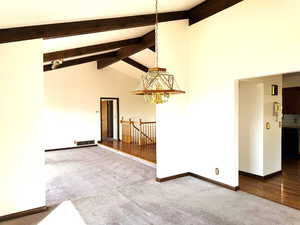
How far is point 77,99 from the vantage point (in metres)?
8.76

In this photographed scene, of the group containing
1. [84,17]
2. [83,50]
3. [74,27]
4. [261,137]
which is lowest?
[261,137]

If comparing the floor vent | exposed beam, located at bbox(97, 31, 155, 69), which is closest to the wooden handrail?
the floor vent

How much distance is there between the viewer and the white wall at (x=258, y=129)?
4473 millimetres

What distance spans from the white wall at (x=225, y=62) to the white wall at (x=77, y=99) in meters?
5.38

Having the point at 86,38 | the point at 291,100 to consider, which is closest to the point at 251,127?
the point at 291,100

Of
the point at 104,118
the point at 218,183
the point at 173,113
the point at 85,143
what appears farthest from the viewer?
the point at 104,118

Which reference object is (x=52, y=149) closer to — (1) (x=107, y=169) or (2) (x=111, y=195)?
(1) (x=107, y=169)

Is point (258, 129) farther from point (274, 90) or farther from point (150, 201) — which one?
point (150, 201)

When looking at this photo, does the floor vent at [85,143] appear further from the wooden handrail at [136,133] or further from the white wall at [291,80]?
the white wall at [291,80]

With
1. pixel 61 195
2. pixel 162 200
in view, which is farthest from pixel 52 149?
pixel 162 200

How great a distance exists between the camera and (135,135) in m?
9.40

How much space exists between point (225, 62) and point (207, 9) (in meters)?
1.27

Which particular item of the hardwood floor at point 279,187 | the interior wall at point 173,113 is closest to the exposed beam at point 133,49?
the interior wall at point 173,113

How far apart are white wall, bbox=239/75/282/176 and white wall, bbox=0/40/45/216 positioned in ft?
13.8
